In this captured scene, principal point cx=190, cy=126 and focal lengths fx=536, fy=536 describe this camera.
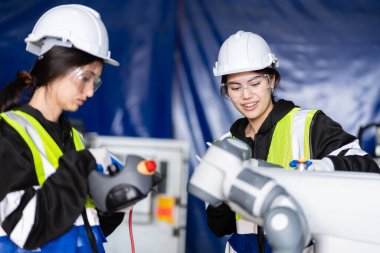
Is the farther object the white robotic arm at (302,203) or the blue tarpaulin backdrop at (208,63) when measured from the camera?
the blue tarpaulin backdrop at (208,63)

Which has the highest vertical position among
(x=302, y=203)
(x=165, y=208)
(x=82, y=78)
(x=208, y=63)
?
(x=208, y=63)

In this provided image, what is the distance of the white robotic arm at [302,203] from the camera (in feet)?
3.56

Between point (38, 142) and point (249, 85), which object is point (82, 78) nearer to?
point (38, 142)

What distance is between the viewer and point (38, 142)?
1.57 meters

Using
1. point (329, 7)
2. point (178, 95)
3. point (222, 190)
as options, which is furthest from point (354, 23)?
point (222, 190)

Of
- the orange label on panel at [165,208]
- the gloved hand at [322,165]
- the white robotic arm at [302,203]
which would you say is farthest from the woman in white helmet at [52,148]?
the orange label on panel at [165,208]

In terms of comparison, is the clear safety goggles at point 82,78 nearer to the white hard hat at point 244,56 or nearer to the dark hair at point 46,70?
the dark hair at point 46,70

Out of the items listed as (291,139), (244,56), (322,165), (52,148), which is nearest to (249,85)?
(244,56)

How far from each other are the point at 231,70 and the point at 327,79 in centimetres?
140

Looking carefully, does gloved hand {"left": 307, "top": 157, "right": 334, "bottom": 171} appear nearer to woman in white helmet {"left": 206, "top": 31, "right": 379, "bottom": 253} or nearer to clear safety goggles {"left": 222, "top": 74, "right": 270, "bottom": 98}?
woman in white helmet {"left": 206, "top": 31, "right": 379, "bottom": 253}

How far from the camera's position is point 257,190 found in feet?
3.68

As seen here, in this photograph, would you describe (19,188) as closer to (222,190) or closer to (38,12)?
(222,190)

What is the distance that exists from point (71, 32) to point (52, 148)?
365 mm

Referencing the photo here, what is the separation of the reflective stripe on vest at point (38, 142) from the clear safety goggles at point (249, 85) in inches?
32.4
